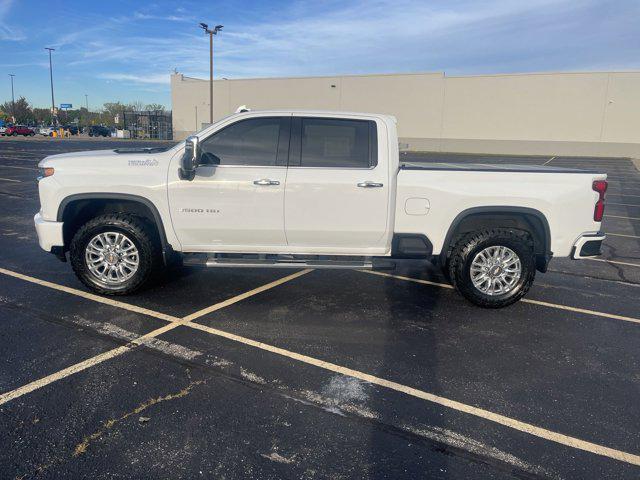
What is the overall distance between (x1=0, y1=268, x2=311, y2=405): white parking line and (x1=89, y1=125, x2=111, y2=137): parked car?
7170 centimetres

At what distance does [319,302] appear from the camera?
563cm

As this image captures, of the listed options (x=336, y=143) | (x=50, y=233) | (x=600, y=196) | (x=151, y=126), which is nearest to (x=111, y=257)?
(x=50, y=233)

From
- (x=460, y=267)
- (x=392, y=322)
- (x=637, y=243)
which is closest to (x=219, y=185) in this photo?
(x=392, y=322)

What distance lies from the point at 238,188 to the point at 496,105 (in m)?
46.8

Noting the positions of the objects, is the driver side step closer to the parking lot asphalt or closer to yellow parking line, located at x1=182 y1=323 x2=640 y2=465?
the parking lot asphalt

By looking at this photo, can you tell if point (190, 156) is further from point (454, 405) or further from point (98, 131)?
point (98, 131)

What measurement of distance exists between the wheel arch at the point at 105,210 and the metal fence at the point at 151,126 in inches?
2578

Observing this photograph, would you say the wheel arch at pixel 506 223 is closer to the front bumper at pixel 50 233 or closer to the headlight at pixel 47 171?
the front bumper at pixel 50 233

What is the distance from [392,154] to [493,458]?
325cm

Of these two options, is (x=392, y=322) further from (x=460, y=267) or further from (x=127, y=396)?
(x=127, y=396)

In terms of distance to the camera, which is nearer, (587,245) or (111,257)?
(587,245)

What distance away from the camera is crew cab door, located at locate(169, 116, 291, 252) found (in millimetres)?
5184

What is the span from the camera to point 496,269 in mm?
5480

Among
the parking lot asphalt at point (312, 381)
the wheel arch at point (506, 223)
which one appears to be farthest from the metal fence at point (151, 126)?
the wheel arch at point (506, 223)
